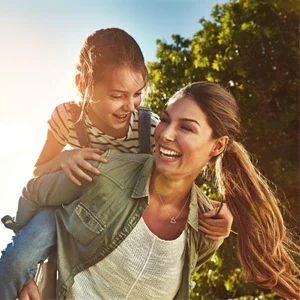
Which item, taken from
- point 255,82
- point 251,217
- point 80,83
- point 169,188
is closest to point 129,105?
point 80,83

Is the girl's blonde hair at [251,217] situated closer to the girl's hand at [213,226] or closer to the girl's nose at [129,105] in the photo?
the girl's hand at [213,226]

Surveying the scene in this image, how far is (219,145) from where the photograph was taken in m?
3.96

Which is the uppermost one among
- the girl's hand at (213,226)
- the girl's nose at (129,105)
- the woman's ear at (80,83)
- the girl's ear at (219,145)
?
the woman's ear at (80,83)

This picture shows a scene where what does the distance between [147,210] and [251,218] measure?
67 centimetres

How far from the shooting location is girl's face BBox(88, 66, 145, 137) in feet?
13.7

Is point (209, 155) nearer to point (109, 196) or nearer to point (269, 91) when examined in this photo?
point (109, 196)

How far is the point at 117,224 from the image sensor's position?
3.78m

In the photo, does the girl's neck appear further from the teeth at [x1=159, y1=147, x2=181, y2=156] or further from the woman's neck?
the teeth at [x1=159, y1=147, x2=181, y2=156]

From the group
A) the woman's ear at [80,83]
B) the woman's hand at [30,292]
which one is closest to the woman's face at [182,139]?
the woman's ear at [80,83]

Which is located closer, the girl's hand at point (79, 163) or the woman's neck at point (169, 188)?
the girl's hand at point (79, 163)

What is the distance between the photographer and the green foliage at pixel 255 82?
11.3m

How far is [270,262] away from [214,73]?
808 centimetres

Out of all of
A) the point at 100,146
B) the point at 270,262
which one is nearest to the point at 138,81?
the point at 100,146

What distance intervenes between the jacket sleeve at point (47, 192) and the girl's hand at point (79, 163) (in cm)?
4
